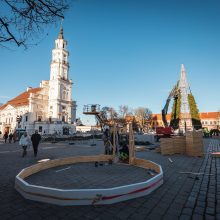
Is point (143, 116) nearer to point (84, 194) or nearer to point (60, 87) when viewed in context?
point (60, 87)

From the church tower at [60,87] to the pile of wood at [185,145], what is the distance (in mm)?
62615

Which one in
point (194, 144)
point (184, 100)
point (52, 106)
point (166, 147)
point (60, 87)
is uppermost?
point (60, 87)

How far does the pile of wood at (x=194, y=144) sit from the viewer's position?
12.7m

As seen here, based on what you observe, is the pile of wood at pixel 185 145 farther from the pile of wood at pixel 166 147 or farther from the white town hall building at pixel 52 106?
the white town hall building at pixel 52 106

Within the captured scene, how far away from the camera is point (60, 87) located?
74750mm

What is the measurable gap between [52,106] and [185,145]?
66.3 meters

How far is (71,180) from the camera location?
620 cm

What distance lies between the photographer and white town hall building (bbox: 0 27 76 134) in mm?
68975

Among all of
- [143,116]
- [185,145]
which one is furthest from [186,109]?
[185,145]

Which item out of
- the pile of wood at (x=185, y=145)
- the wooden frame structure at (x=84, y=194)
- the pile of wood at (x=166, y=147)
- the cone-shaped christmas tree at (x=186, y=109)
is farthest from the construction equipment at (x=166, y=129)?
the wooden frame structure at (x=84, y=194)

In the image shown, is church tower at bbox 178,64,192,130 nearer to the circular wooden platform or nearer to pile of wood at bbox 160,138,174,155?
pile of wood at bbox 160,138,174,155

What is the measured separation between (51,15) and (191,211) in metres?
5.56

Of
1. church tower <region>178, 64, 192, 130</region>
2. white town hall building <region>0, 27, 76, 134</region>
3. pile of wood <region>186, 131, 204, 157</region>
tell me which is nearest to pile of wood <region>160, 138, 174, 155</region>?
pile of wood <region>186, 131, 204, 157</region>

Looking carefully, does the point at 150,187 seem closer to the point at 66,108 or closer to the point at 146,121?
the point at 66,108
